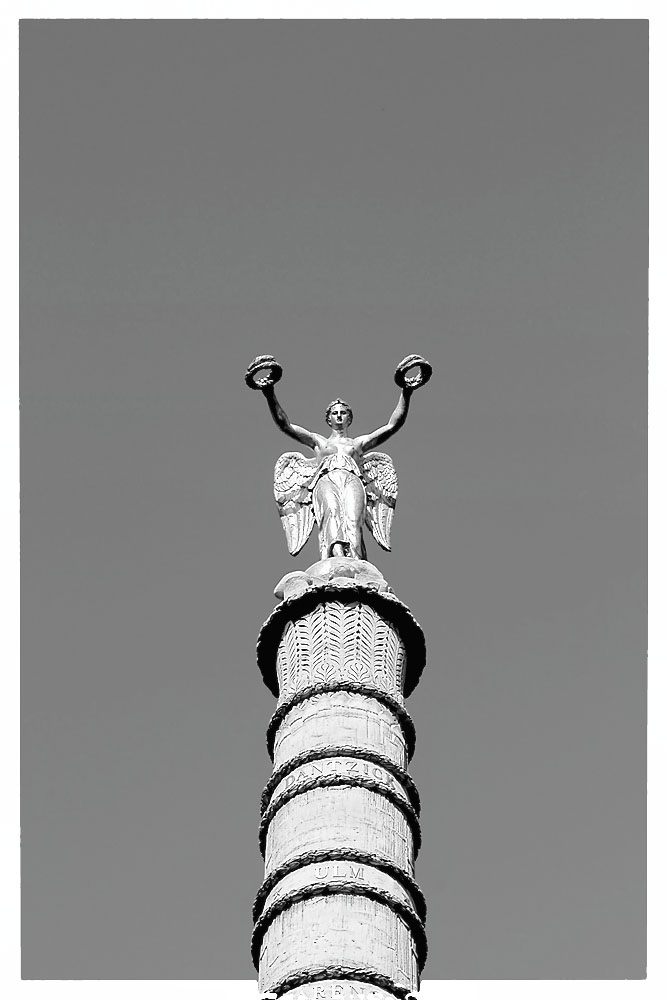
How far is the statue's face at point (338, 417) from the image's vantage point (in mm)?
23062

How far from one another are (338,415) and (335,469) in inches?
31.6

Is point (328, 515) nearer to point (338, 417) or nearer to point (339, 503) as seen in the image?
point (339, 503)

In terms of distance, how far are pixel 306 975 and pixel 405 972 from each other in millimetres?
792

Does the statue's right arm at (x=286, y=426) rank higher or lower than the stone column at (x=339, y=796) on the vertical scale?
higher

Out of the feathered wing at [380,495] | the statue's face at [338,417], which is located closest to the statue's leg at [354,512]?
the feathered wing at [380,495]

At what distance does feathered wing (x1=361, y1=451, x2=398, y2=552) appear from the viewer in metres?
22.7

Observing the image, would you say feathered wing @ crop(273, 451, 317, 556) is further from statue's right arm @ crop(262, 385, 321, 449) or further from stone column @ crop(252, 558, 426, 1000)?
stone column @ crop(252, 558, 426, 1000)

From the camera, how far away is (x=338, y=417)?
75.7 ft

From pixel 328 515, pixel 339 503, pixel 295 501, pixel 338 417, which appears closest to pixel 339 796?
pixel 328 515

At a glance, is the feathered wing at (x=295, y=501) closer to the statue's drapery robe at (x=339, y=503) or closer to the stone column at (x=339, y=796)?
the statue's drapery robe at (x=339, y=503)

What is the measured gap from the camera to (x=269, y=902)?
17750 millimetres

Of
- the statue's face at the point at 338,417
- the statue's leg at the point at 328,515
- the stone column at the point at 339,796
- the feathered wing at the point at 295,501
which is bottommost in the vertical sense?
the stone column at the point at 339,796

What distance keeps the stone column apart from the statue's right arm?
7.74 ft

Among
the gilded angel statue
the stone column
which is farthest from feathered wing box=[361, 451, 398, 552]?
the stone column
